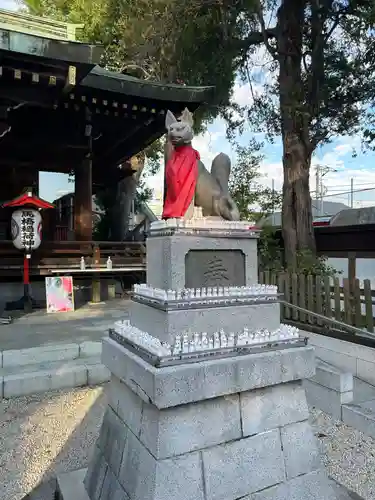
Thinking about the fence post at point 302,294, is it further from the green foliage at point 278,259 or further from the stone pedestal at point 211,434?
the stone pedestal at point 211,434

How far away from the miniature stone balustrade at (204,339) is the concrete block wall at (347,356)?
2.50 metres

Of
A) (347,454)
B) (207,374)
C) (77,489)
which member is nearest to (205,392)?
(207,374)

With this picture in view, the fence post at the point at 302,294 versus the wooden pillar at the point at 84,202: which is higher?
the wooden pillar at the point at 84,202

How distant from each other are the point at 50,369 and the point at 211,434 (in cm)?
345

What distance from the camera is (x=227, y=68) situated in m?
10.2

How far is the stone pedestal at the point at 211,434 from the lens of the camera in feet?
7.77

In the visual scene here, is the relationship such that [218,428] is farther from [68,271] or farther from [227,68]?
[227,68]

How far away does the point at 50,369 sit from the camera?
5.26 metres

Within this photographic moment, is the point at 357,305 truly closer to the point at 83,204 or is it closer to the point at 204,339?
the point at 204,339

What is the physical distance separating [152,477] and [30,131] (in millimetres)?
10138

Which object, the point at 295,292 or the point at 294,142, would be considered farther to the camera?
the point at 294,142

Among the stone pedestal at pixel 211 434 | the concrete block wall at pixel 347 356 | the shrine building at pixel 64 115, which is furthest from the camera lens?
the shrine building at pixel 64 115

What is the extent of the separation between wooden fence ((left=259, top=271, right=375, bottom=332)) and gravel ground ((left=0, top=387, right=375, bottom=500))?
1.59 m

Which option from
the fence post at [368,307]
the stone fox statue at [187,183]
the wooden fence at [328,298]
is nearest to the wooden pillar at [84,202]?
the wooden fence at [328,298]
